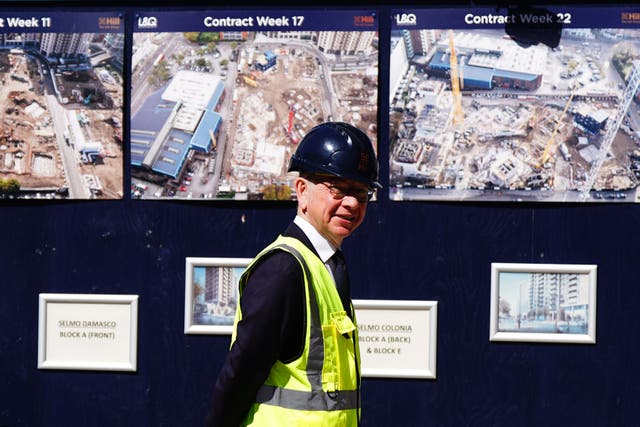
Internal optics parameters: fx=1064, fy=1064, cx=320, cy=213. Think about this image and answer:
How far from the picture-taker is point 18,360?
18.2 feet

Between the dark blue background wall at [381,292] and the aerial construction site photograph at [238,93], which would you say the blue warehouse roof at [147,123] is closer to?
the aerial construction site photograph at [238,93]

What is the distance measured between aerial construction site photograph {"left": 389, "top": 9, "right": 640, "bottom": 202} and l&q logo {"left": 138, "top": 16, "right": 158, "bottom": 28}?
123 centimetres

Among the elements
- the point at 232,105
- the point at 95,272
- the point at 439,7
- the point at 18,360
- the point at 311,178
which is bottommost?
the point at 18,360

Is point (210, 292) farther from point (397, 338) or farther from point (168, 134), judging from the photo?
point (397, 338)

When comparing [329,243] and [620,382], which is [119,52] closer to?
[329,243]

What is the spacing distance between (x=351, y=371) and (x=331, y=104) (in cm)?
238

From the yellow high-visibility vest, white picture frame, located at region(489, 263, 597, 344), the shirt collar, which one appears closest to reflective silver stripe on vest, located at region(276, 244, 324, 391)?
the yellow high-visibility vest

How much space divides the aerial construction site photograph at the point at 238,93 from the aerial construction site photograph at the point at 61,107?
13cm

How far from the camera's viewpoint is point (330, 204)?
3.24 metres

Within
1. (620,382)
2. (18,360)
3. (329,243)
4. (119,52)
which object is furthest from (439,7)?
(18,360)

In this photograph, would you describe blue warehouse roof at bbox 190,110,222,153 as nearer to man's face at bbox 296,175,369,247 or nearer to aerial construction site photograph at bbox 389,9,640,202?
aerial construction site photograph at bbox 389,9,640,202

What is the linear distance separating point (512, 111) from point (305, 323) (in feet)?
8.45

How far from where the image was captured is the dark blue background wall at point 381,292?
527cm

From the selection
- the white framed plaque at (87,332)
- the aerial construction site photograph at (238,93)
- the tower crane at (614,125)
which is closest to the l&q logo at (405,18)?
the aerial construction site photograph at (238,93)
